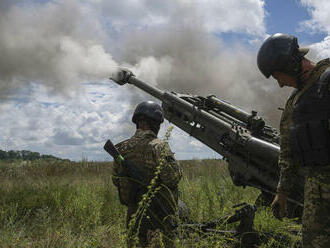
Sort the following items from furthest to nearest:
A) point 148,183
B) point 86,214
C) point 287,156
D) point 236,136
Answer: point 86,214 → point 236,136 → point 148,183 → point 287,156

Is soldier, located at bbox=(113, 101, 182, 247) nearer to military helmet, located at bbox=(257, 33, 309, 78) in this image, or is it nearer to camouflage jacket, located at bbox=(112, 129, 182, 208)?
camouflage jacket, located at bbox=(112, 129, 182, 208)

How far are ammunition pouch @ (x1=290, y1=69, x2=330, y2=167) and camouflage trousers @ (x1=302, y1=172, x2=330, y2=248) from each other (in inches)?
5.3

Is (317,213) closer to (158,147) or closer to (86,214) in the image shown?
(158,147)

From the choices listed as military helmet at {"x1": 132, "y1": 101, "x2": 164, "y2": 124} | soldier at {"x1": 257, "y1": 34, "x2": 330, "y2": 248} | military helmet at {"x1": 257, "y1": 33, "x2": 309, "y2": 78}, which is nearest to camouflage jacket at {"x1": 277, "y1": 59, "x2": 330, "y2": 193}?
soldier at {"x1": 257, "y1": 34, "x2": 330, "y2": 248}

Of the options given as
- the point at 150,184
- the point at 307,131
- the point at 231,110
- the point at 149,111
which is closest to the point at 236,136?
the point at 231,110

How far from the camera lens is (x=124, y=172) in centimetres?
347

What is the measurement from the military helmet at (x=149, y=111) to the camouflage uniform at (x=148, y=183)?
0.26 metres

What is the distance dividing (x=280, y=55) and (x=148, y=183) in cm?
178

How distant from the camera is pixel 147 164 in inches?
134

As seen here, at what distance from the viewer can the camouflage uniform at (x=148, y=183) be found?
3.35 m

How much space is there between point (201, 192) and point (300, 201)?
2.24m

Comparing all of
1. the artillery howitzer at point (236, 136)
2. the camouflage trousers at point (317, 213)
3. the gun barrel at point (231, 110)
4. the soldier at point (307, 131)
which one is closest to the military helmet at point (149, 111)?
the soldier at point (307, 131)

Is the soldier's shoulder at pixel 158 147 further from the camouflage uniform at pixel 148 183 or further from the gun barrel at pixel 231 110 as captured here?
the gun barrel at pixel 231 110

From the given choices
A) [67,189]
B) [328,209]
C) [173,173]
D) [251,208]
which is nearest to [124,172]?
[173,173]
